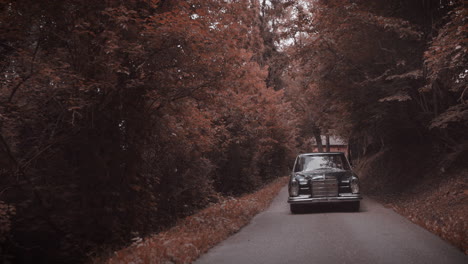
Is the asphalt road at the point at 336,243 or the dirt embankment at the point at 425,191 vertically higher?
the dirt embankment at the point at 425,191

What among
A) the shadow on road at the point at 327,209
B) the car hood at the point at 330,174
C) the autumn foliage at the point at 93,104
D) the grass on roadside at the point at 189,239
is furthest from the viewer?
the shadow on road at the point at 327,209

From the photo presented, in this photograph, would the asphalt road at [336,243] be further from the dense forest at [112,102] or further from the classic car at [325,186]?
the dense forest at [112,102]

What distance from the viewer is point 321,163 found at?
12742 mm

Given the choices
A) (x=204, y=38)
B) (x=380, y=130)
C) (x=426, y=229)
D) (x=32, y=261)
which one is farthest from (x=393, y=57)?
(x=32, y=261)

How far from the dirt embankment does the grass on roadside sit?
173 inches

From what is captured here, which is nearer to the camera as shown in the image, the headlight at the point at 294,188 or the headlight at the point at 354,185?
the headlight at the point at 354,185

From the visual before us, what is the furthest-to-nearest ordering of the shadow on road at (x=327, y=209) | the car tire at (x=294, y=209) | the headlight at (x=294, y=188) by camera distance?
1. the car tire at (x=294, y=209)
2. the shadow on road at (x=327, y=209)
3. the headlight at (x=294, y=188)

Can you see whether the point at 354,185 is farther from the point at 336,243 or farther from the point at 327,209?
the point at 336,243

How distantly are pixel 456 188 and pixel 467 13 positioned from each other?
284 inches

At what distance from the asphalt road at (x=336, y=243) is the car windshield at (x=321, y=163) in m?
1.93

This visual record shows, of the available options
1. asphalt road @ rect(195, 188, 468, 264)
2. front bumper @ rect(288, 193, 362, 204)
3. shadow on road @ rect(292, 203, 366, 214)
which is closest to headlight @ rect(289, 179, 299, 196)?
front bumper @ rect(288, 193, 362, 204)

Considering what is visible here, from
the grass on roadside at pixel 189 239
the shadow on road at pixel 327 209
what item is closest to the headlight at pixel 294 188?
the shadow on road at pixel 327 209

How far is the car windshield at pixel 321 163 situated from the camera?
12.6 meters

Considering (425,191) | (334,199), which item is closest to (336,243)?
(334,199)
